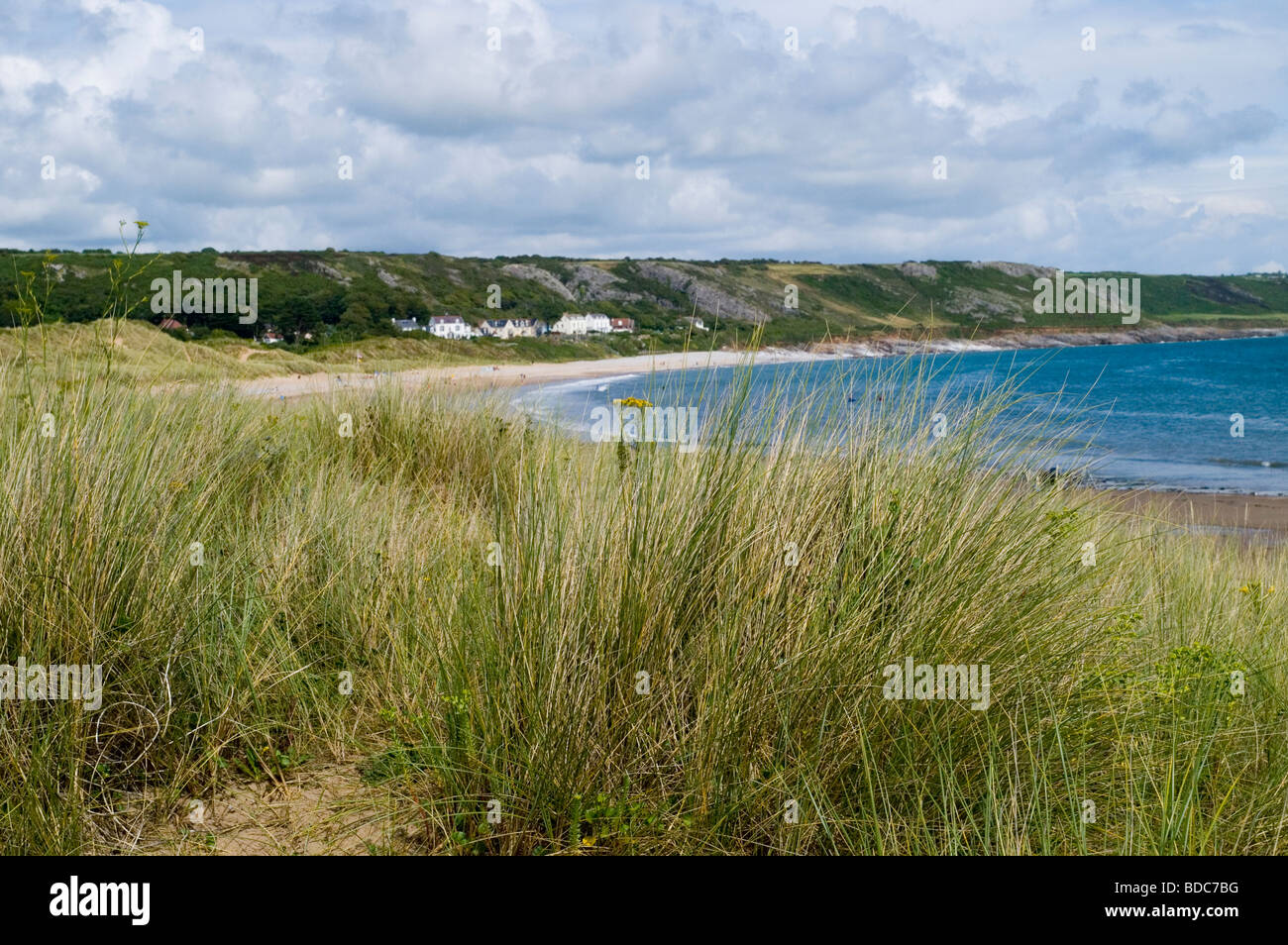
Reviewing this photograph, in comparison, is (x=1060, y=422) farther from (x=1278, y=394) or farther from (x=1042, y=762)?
(x=1278, y=394)

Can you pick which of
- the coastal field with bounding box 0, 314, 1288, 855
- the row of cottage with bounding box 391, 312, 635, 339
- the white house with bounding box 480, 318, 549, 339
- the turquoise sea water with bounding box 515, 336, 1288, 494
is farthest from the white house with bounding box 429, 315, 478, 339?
the coastal field with bounding box 0, 314, 1288, 855

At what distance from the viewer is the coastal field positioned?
7.59 ft

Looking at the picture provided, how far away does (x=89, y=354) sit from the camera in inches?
142

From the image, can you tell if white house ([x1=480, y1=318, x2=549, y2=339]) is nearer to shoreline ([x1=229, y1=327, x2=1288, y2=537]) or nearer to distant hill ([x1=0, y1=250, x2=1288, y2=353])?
distant hill ([x1=0, y1=250, x2=1288, y2=353])

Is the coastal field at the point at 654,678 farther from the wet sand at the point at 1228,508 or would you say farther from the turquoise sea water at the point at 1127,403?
the wet sand at the point at 1228,508

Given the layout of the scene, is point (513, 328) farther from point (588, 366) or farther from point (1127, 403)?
point (1127, 403)

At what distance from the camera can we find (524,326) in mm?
58562

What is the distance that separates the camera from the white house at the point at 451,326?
50153 mm

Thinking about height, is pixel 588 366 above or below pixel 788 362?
above

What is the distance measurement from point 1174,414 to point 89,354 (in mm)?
32855

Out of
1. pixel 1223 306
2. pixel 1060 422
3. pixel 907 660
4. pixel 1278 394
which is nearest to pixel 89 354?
pixel 907 660

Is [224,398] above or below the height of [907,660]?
above

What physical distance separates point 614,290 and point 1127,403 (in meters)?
54.6

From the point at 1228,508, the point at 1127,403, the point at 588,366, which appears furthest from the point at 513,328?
the point at 1228,508
